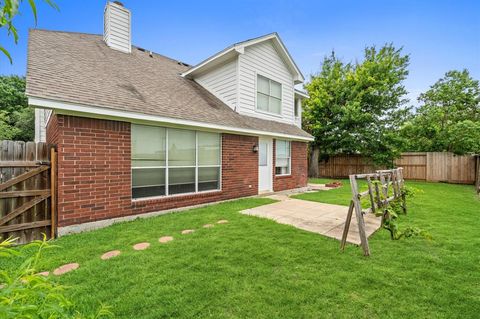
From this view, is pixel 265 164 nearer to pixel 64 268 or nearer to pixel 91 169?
pixel 91 169

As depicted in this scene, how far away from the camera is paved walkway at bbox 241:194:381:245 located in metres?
4.93

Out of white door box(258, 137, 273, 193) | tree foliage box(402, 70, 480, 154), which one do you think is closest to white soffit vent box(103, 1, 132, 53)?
white door box(258, 137, 273, 193)

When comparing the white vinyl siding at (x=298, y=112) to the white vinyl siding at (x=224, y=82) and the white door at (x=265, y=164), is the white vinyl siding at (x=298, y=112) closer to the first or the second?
the white door at (x=265, y=164)

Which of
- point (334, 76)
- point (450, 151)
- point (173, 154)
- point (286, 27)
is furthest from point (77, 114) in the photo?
point (450, 151)

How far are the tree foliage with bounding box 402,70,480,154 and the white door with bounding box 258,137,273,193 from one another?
36.0ft

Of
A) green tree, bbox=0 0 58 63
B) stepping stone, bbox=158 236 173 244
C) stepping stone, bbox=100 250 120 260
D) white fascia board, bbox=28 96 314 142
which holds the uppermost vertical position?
white fascia board, bbox=28 96 314 142

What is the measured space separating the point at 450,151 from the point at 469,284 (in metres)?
16.9

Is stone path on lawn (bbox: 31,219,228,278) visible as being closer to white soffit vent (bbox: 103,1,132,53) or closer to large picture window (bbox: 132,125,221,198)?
large picture window (bbox: 132,125,221,198)

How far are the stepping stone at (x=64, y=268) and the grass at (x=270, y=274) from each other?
0.14 metres

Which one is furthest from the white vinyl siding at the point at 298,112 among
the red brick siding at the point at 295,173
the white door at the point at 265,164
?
the white door at the point at 265,164

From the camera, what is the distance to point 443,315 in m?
2.38

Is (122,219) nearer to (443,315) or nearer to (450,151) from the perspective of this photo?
(443,315)

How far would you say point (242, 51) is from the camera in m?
9.14

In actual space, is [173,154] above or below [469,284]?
above
